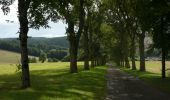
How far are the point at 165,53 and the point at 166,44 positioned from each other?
230cm

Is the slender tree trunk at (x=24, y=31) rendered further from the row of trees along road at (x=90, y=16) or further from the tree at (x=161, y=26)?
the tree at (x=161, y=26)

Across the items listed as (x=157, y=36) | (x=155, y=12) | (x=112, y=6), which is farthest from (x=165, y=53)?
(x=112, y=6)

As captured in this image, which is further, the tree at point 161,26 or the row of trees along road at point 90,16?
the tree at point 161,26

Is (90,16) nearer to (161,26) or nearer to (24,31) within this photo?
(161,26)

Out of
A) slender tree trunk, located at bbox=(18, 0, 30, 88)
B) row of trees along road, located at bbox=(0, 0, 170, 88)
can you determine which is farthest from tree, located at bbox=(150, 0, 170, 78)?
slender tree trunk, located at bbox=(18, 0, 30, 88)

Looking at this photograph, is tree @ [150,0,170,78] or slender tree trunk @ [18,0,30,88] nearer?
slender tree trunk @ [18,0,30,88]

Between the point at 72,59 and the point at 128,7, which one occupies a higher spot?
the point at 128,7

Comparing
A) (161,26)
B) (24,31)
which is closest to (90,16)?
(161,26)

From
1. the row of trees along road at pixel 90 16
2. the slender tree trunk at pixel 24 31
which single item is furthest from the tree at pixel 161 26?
the slender tree trunk at pixel 24 31

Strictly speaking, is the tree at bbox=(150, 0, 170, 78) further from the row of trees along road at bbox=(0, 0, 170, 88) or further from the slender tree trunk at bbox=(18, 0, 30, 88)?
the slender tree trunk at bbox=(18, 0, 30, 88)

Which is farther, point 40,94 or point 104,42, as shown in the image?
point 104,42

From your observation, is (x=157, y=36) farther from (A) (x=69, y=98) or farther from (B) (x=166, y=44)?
(A) (x=69, y=98)

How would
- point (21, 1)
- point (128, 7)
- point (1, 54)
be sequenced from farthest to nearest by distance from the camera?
point (1, 54)
point (128, 7)
point (21, 1)

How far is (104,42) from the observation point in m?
101
